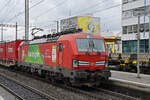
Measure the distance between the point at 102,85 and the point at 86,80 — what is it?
2.29 meters

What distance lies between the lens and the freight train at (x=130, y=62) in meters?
16.9

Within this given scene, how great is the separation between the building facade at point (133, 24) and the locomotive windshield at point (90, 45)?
22.3m

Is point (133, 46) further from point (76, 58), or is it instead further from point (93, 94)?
point (93, 94)

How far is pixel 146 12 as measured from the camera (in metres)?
31.5

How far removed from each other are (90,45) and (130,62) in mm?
8274

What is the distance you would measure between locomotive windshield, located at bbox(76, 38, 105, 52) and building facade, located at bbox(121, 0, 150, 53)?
22290 mm

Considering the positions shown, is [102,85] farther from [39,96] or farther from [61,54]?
[39,96]

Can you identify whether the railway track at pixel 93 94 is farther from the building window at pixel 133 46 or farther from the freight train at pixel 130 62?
the building window at pixel 133 46

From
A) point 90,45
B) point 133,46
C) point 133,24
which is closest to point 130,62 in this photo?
point 90,45

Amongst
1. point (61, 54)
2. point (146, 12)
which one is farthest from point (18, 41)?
point (146, 12)

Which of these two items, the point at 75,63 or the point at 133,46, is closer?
the point at 75,63

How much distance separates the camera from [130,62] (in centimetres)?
1814

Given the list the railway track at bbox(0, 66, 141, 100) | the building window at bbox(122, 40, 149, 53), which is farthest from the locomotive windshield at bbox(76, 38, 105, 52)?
the building window at bbox(122, 40, 149, 53)

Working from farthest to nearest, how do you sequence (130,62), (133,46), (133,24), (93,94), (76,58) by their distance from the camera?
(133,24) → (133,46) → (130,62) → (76,58) → (93,94)
